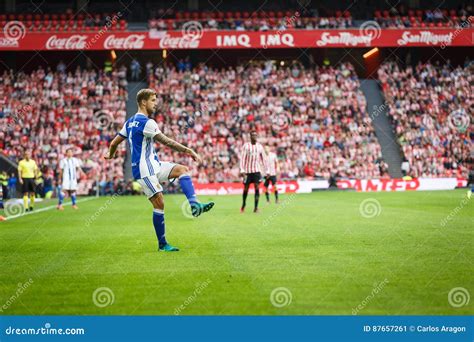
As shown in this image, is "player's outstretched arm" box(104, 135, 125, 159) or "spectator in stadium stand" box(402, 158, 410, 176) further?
"spectator in stadium stand" box(402, 158, 410, 176)

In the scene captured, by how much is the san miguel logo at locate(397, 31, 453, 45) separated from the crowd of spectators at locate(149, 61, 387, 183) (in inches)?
159

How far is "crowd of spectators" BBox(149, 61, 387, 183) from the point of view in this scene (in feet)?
112

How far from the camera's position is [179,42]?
124 feet

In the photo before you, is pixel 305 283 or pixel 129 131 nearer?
pixel 305 283

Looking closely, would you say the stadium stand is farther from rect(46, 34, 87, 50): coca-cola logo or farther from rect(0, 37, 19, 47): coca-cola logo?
rect(0, 37, 19, 47): coca-cola logo

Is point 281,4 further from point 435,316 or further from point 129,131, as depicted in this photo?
point 435,316

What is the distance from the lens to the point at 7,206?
21531 millimetres

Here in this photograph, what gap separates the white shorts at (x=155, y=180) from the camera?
8695 mm

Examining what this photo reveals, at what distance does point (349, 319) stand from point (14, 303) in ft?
9.93

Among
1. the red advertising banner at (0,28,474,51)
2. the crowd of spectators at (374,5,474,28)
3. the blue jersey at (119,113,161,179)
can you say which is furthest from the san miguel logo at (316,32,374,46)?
the blue jersey at (119,113,161,179)

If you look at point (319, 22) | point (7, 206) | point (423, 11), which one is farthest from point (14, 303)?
point (423, 11)

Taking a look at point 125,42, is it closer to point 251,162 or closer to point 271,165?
point 271,165

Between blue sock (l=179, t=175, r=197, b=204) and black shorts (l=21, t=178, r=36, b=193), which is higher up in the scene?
blue sock (l=179, t=175, r=197, b=204)

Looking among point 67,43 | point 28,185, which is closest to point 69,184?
point 28,185
